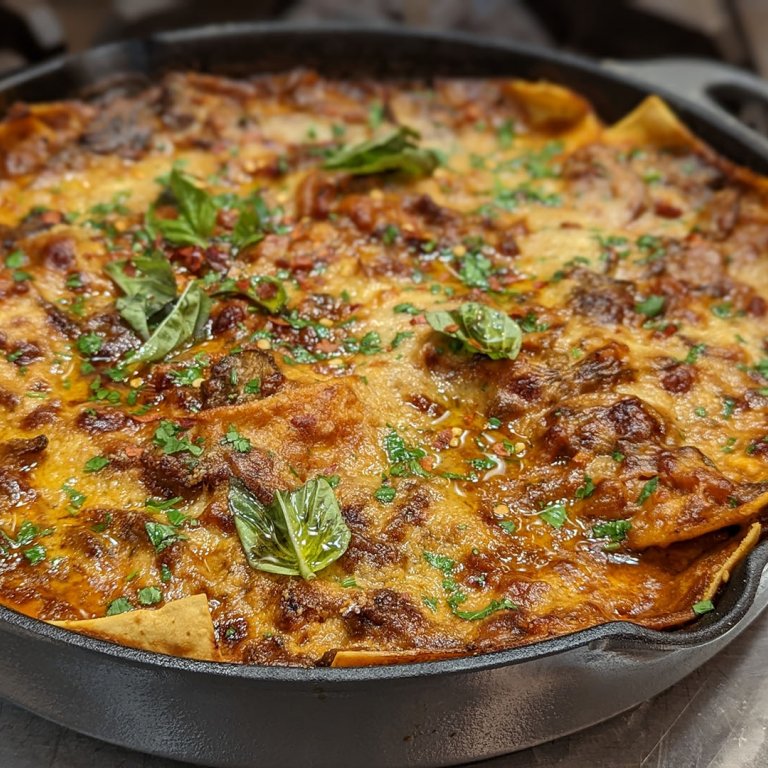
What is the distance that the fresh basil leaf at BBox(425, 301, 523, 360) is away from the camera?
288cm

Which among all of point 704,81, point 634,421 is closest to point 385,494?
point 634,421

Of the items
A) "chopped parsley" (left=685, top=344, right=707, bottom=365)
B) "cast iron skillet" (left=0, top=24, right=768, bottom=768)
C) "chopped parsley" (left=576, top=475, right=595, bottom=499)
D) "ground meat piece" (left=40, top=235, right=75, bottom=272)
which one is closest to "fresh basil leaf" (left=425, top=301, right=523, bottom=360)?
"chopped parsley" (left=576, top=475, right=595, bottom=499)

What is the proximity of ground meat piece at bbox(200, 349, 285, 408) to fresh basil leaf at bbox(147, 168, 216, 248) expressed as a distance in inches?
28.5

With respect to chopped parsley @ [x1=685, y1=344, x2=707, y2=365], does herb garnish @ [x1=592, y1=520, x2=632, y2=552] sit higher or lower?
lower

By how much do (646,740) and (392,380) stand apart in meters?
1.28

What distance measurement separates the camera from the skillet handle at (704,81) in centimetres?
401

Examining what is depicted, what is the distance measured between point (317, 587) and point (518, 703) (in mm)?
578

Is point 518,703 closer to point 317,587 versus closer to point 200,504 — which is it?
point 317,587

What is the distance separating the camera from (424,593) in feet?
7.89

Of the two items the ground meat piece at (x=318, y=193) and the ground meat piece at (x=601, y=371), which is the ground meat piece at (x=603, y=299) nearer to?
the ground meat piece at (x=601, y=371)

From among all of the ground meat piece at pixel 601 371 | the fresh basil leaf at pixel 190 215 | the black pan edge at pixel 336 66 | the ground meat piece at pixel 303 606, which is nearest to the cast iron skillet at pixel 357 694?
the ground meat piece at pixel 303 606

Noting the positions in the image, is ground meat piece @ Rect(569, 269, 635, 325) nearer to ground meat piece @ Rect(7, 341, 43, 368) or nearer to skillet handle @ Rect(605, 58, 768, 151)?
skillet handle @ Rect(605, 58, 768, 151)

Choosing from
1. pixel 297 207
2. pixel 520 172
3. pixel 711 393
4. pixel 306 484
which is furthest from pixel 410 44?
pixel 306 484

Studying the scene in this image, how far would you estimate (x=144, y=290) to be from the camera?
3.12 metres
